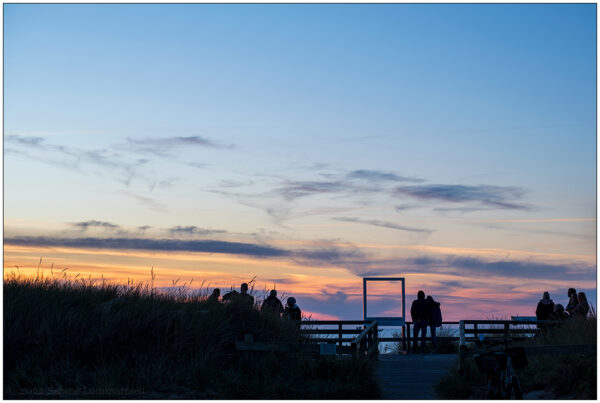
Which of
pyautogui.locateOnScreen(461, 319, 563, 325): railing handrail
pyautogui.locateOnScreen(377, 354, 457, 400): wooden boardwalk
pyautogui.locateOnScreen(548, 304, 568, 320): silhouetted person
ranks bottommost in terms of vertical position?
pyautogui.locateOnScreen(377, 354, 457, 400): wooden boardwalk

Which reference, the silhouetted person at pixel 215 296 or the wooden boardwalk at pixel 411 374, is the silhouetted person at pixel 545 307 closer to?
the wooden boardwalk at pixel 411 374

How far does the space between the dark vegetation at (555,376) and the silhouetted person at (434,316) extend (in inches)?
259

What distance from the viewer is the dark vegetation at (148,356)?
14.4 meters

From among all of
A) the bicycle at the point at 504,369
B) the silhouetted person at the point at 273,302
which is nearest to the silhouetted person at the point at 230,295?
the silhouetted person at the point at 273,302

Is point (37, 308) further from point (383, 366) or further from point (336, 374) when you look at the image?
point (383, 366)

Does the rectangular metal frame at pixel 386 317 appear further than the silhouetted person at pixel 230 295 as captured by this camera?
Yes

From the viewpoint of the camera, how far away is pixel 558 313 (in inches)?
943

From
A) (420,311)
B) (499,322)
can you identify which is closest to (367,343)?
(420,311)

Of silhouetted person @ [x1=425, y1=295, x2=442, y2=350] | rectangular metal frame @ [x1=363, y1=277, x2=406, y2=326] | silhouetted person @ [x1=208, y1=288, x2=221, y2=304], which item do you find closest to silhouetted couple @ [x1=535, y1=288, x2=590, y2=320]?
silhouetted person @ [x1=425, y1=295, x2=442, y2=350]

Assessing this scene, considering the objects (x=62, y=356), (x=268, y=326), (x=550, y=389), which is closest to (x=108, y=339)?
(x=62, y=356)

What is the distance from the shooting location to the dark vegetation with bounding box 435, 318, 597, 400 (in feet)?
45.0

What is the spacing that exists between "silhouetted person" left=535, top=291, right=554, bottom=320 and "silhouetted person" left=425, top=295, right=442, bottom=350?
3.21m

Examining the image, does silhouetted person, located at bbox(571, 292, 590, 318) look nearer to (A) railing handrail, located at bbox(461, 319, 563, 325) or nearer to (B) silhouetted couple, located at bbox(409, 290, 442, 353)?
(A) railing handrail, located at bbox(461, 319, 563, 325)

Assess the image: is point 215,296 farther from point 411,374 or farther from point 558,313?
point 558,313
